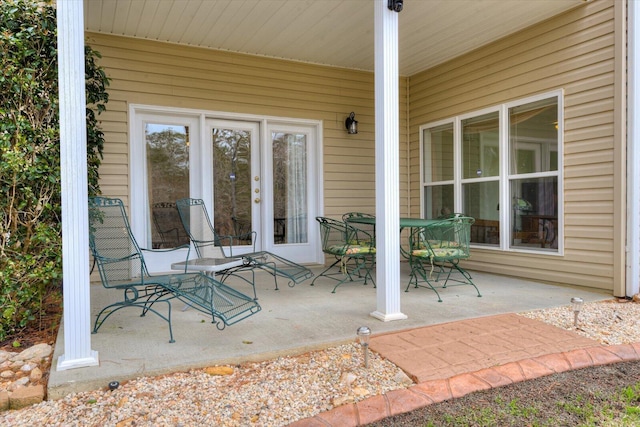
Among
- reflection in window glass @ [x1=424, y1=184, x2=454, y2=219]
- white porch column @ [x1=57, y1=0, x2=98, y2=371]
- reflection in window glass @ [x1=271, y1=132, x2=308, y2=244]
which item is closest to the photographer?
white porch column @ [x1=57, y1=0, x2=98, y2=371]

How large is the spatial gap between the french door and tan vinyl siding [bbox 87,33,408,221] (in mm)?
174

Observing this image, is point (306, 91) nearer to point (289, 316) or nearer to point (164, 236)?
point (164, 236)

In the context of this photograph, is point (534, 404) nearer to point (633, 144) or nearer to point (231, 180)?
point (633, 144)

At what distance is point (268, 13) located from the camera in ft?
13.5

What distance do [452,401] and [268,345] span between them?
107 cm

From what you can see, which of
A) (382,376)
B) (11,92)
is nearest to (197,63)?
(11,92)

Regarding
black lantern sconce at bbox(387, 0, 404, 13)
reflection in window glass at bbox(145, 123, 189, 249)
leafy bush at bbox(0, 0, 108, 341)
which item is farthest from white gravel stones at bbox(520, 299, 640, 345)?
reflection in window glass at bbox(145, 123, 189, 249)

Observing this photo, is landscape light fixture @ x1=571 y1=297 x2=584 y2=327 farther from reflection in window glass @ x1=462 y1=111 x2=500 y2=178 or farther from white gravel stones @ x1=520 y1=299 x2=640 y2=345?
reflection in window glass @ x1=462 y1=111 x2=500 y2=178

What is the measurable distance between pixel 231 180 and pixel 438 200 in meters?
2.86

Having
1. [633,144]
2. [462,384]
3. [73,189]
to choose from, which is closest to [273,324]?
[462,384]

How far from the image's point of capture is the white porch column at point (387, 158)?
2.97 m

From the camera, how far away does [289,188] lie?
18.2 feet

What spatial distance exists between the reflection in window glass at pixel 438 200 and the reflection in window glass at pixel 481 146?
37cm

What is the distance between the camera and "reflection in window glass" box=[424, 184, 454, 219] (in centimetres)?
566
